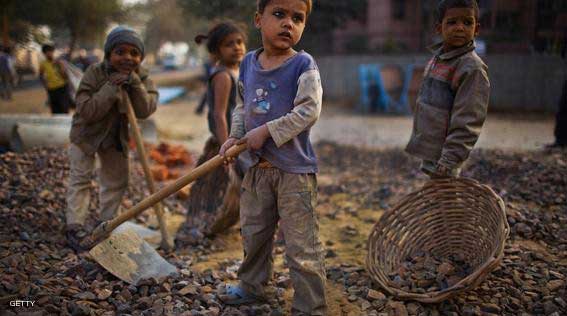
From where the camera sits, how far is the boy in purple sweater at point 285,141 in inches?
92.3

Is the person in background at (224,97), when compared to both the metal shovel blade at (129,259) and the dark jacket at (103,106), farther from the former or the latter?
the metal shovel blade at (129,259)

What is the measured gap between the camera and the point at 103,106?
3.42 metres

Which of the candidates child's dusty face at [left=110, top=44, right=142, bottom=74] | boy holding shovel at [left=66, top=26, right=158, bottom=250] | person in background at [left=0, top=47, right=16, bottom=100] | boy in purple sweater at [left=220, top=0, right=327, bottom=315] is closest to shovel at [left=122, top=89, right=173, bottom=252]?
boy holding shovel at [left=66, top=26, right=158, bottom=250]

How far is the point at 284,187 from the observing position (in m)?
2.46

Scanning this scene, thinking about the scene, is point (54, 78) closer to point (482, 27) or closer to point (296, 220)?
point (296, 220)

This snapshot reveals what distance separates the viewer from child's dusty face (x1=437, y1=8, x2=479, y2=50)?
292 centimetres

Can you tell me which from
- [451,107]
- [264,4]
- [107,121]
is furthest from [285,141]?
[107,121]

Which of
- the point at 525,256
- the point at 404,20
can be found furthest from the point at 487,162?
the point at 404,20

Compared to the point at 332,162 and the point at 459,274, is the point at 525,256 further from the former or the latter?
the point at 332,162

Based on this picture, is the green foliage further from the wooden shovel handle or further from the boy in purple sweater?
the boy in purple sweater

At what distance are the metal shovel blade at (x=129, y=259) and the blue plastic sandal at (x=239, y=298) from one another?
484 mm

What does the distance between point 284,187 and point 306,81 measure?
54 centimetres

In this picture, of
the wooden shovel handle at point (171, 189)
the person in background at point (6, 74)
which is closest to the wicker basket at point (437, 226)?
the wooden shovel handle at point (171, 189)

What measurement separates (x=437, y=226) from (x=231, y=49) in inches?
78.0
